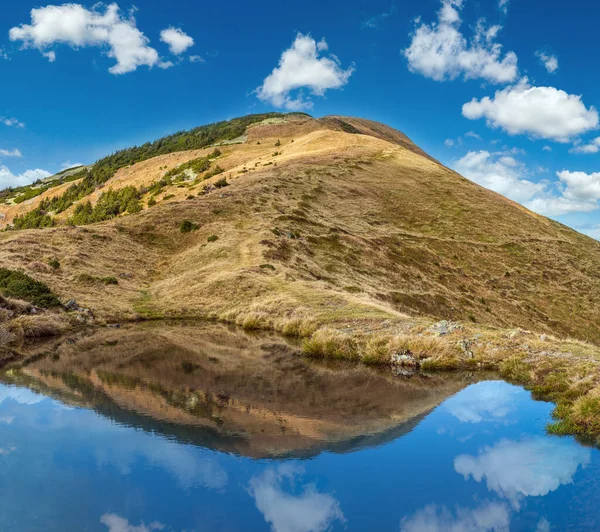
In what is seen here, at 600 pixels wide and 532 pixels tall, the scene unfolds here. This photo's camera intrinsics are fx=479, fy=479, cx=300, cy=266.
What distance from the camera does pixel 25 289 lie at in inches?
1176

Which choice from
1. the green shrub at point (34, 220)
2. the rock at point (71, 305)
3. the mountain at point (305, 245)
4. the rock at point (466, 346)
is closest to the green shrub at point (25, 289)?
the rock at point (71, 305)

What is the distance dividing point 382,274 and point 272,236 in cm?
1220

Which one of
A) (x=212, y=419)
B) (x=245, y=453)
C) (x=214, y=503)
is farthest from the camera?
(x=212, y=419)

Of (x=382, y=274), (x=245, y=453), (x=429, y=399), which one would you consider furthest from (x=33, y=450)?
(x=382, y=274)

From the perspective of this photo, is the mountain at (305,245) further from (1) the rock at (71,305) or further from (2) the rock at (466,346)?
(2) the rock at (466,346)

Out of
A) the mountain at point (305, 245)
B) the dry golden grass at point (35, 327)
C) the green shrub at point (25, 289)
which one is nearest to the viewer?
the dry golden grass at point (35, 327)

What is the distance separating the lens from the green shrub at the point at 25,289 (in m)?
29.2

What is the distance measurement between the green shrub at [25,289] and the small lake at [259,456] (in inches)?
455

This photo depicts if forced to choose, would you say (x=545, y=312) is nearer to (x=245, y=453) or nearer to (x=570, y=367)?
(x=570, y=367)

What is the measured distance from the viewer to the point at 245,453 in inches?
454

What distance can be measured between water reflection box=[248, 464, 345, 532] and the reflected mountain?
1228 mm

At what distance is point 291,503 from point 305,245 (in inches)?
1616

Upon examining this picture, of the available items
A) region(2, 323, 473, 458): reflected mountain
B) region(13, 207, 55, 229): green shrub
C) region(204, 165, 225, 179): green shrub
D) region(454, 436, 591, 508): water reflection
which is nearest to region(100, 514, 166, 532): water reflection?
region(2, 323, 473, 458): reflected mountain

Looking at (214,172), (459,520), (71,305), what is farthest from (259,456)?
(214,172)
